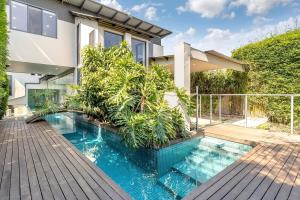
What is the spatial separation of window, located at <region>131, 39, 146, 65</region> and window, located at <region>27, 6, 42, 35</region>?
17.9 ft

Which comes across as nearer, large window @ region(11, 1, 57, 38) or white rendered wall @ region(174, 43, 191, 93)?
white rendered wall @ region(174, 43, 191, 93)

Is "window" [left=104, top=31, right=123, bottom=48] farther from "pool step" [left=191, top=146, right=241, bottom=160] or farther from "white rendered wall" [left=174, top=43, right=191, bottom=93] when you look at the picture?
"pool step" [left=191, top=146, right=241, bottom=160]

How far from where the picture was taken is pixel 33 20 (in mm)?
9938

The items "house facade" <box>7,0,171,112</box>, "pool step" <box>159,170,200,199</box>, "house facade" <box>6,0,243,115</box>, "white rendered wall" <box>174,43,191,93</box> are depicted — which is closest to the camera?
"pool step" <box>159,170,200,199</box>

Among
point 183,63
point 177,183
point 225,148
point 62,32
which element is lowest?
point 177,183

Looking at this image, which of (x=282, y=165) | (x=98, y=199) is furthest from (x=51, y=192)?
(x=282, y=165)

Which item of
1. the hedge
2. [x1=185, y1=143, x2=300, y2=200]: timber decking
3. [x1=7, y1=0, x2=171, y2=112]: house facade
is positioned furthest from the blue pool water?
[x1=7, y1=0, x2=171, y2=112]: house facade

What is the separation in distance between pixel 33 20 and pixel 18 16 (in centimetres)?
67

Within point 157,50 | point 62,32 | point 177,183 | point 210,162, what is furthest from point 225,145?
point 157,50

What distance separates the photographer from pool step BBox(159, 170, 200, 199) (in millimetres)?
3645

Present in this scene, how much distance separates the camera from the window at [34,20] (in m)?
9.78

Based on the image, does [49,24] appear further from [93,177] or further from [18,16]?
[93,177]

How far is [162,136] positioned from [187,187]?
1.67m

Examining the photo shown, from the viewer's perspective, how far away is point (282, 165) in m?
3.76
